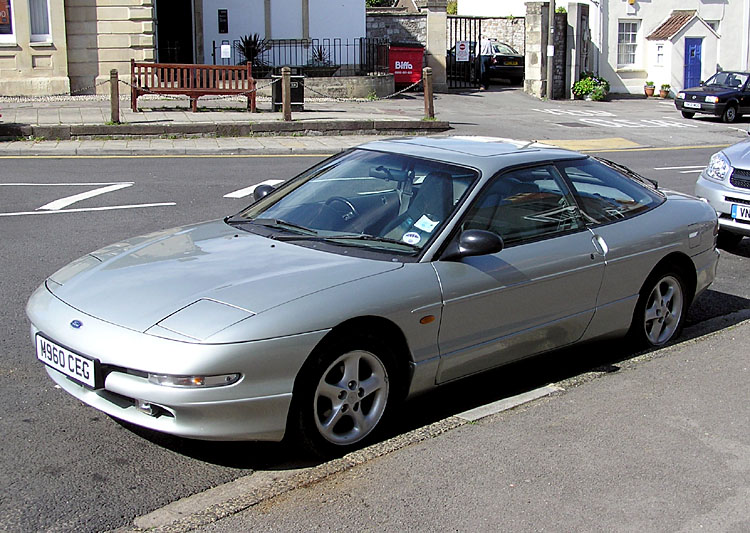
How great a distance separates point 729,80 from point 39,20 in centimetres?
2019

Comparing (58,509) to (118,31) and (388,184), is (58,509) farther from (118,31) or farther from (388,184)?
(118,31)

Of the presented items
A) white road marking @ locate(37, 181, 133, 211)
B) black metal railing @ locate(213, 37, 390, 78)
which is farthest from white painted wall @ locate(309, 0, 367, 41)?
white road marking @ locate(37, 181, 133, 211)

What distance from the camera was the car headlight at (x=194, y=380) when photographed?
13.0 ft

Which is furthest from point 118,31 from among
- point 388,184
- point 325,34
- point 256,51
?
point 388,184

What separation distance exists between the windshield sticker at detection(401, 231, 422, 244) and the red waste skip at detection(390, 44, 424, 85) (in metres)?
24.8

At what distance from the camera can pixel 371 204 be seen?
17.4 ft

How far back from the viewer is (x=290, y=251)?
16.1 ft

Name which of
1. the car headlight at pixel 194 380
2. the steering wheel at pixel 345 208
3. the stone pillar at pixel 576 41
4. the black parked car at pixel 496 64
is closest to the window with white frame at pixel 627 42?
the stone pillar at pixel 576 41

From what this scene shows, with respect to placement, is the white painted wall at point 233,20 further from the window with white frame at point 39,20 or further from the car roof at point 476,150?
the car roof at point 476,150

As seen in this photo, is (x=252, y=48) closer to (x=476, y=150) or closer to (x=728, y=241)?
(x=728, y=241)

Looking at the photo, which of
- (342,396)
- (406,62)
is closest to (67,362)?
(342,396)

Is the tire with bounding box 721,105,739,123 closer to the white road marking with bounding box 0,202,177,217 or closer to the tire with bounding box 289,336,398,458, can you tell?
the white road marking with bounding box 0,202,177,217

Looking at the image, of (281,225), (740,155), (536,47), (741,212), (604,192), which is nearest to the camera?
(281,225)

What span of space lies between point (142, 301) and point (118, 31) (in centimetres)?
2190
